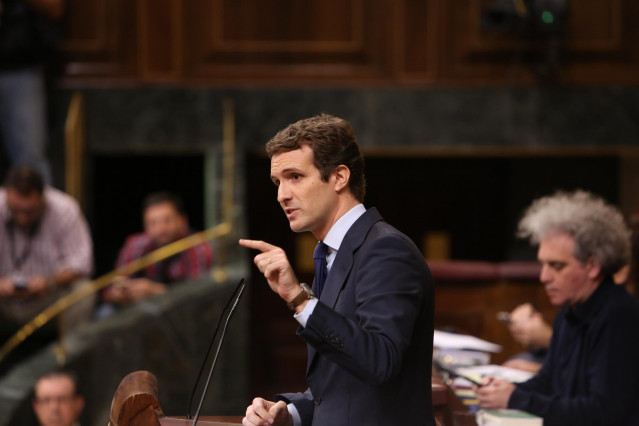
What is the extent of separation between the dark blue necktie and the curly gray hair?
4.18 feet

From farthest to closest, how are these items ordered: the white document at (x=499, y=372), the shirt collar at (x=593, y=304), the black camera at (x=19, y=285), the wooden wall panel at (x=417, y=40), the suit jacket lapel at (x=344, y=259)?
the wooden wall panel at (x=417, y=40) → the black camera at (x=19, y=285) → the white document at (x=499, y=372) → the shirt collar at (x=593, y=304) → the suit jacket lapel at (x=344, y=259)

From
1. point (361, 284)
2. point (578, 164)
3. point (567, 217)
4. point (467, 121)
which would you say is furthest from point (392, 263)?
point (578, 164)

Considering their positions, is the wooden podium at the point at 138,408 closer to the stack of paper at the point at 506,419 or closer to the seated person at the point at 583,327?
the stack of paper at the point at 506,419

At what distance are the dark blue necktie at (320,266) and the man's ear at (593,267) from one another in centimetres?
127

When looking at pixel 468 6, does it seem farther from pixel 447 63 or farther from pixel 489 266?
pixel 489 266

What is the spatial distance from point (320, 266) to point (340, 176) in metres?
0.19

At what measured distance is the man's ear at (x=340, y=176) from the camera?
74.1 inches

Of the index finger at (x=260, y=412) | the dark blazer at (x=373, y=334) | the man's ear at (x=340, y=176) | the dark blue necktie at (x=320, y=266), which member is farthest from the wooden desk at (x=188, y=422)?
the man's ear at (x=340, y=176)

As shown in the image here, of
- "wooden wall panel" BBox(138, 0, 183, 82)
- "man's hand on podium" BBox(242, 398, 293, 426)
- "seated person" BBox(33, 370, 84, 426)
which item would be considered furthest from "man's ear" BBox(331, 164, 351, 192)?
"wooden wall panel" BBox(138, 0, 183, 82)

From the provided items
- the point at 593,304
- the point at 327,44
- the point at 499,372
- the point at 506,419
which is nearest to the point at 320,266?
the point at 506,419

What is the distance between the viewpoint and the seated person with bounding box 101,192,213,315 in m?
5.52

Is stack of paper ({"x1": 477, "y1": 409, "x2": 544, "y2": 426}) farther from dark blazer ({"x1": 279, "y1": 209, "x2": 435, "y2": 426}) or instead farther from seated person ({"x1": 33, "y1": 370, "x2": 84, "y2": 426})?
seated person ({"x1": 33, "y1": 370, "x2": 84, "y2": 426})

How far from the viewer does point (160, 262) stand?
18.6 feet

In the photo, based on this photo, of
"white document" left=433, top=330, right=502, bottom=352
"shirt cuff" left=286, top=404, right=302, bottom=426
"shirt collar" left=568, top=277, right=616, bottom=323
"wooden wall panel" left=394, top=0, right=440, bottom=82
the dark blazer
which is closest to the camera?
the dark blazer
